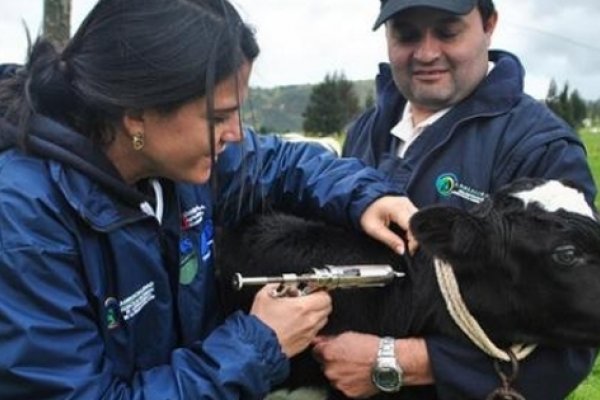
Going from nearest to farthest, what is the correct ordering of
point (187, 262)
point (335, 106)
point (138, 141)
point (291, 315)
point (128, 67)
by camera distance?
point (128, 67) → point (138, 141) → point (291, 315) → point (187, 262) → point (335, 106)

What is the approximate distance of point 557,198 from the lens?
3.39 metres

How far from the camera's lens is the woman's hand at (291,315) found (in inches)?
121

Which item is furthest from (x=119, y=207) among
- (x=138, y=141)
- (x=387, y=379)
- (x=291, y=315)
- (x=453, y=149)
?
(x=453, y=149)

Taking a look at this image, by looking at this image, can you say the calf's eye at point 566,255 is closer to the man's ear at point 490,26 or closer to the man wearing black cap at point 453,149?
the man wearing black cap at point 453,149

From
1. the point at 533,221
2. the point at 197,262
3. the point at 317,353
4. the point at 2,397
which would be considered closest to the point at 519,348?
the point at 533,221

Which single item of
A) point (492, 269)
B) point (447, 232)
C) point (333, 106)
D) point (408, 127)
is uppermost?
point (408, 127)

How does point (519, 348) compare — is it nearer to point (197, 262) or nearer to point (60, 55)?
point (197, 262)

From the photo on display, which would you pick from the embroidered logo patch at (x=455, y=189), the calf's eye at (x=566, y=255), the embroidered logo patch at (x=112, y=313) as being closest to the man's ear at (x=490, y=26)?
the embroidered logo patch at (x=455, y=189)

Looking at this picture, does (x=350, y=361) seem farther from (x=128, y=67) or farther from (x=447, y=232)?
(x=128, y=67)

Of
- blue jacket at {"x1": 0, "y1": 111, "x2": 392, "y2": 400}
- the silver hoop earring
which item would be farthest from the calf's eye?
the silver hoop earring

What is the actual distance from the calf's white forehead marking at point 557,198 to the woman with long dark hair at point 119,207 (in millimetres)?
959

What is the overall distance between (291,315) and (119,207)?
2.37ft

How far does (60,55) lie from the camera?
2912 millimetres

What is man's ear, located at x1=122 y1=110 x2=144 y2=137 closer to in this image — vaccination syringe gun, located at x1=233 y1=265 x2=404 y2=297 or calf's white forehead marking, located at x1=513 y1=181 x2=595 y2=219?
vaccination syringe gun, located at x1=233 y1=265 x2=404 y2=297
